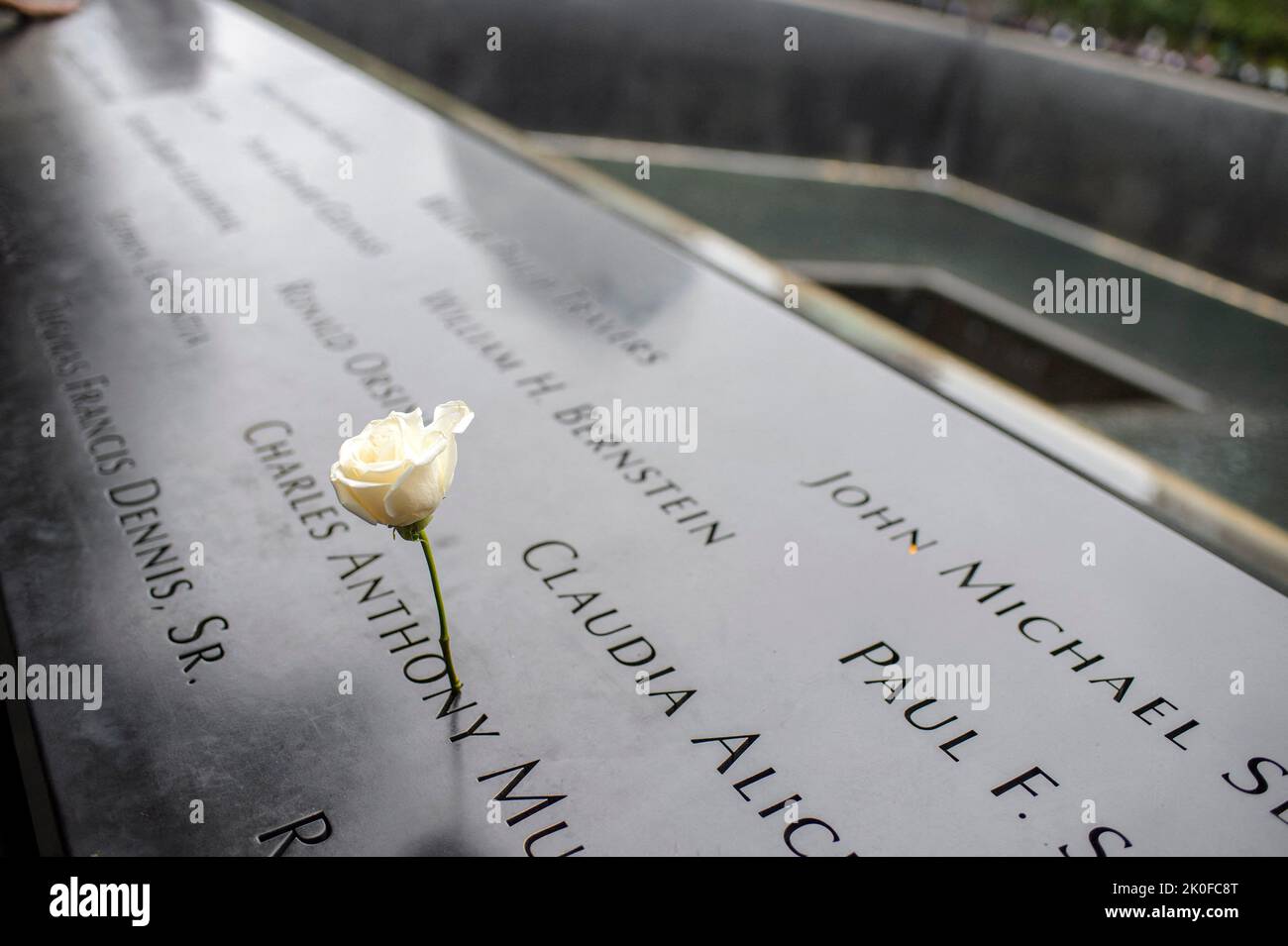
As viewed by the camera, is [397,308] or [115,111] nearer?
[397,308]

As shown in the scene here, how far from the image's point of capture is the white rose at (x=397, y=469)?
133 cm

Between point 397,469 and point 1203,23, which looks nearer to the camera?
point 397,469

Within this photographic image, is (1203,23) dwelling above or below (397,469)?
above

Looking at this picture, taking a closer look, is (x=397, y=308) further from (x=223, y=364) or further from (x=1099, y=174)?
(x=1099, y=174)

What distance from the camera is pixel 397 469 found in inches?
52.4

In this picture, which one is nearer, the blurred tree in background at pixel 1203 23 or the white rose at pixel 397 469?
the white rose at pixel 397 469

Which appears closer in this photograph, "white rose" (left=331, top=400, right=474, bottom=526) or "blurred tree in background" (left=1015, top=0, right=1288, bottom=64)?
"white rose" (left=331, top=400, right=474, bottom=526)

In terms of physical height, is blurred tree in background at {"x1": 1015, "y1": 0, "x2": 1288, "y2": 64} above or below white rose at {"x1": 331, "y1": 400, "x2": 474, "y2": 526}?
above

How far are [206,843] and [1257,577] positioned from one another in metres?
1.86

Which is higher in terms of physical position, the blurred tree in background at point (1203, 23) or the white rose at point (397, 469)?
the blurred tree in background at point (1203, 23)

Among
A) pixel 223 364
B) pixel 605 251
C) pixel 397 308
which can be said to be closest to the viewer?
pixel 223 364

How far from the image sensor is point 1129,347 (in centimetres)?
447

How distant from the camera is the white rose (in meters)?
1.33
